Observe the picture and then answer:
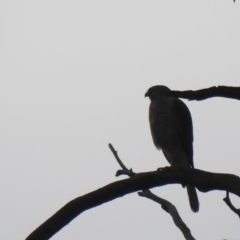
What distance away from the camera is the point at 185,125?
6.71 meters

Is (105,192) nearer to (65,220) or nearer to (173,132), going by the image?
(65,220)

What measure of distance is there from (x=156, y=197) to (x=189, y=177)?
0.54 m

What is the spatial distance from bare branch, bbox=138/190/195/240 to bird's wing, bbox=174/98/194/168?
3353 millimetres

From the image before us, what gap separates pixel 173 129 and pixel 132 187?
4029mm

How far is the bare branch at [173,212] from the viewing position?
9.61ft

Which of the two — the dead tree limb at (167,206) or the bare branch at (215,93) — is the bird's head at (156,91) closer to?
the dead tree limb at (167,206)

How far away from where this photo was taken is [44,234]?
2404 mm

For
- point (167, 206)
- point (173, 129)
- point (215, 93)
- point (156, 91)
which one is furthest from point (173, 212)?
point (156, 91)

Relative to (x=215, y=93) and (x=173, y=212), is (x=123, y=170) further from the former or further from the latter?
(x=215, y=93)

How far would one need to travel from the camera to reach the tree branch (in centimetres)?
244

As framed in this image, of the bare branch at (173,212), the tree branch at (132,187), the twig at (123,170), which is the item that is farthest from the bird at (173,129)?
the tree branch at (132,187)

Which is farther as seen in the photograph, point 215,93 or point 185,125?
point 185,125

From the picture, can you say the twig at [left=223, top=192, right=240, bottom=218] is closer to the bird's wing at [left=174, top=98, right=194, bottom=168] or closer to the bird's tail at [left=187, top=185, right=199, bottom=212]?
the bird's tail at [left=187, top=185, right=199, bottom=212]

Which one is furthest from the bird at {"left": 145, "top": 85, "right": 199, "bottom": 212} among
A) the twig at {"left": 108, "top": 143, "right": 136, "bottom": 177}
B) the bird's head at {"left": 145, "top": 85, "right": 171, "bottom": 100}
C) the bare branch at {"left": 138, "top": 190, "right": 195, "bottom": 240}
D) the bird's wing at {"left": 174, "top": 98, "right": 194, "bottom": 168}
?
the bare branch at {"left": 138, "top": 190, "right": 195, "bottom": 240}
